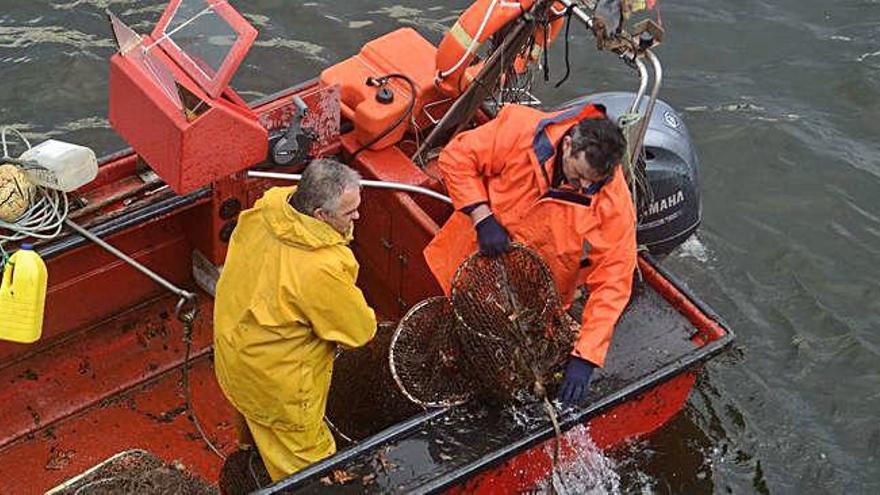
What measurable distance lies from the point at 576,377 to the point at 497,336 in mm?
362

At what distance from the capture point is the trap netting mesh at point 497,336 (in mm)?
4254

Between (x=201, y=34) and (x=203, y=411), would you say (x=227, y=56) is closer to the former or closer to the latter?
(x=201, y=34)

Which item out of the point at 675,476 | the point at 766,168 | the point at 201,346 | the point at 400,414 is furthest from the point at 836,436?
the point at 201,346

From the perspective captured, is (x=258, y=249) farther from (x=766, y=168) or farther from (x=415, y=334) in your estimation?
(x=766, y=168)

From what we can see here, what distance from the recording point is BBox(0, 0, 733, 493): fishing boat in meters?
4.51

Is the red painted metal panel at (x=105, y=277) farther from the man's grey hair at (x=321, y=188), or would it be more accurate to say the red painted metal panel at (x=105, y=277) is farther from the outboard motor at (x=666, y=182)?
the outboard motor at (x=666, y=182)

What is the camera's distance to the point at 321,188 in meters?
3.54

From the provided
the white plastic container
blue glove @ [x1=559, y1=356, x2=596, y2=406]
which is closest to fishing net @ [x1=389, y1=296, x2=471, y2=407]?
blue glove @ [x1=559, y1=356, x2=596, y2=406]

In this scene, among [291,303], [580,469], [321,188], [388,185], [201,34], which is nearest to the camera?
[321,188]

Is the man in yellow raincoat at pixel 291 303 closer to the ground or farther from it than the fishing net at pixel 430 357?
farther from it

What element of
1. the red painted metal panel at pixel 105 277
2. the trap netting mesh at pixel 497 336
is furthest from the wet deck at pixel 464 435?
the red painted metal panel at pixel 105 277

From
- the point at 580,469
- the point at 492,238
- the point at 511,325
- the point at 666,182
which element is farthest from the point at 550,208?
the point at 580,469

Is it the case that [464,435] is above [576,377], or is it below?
below

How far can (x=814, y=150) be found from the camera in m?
8.31
